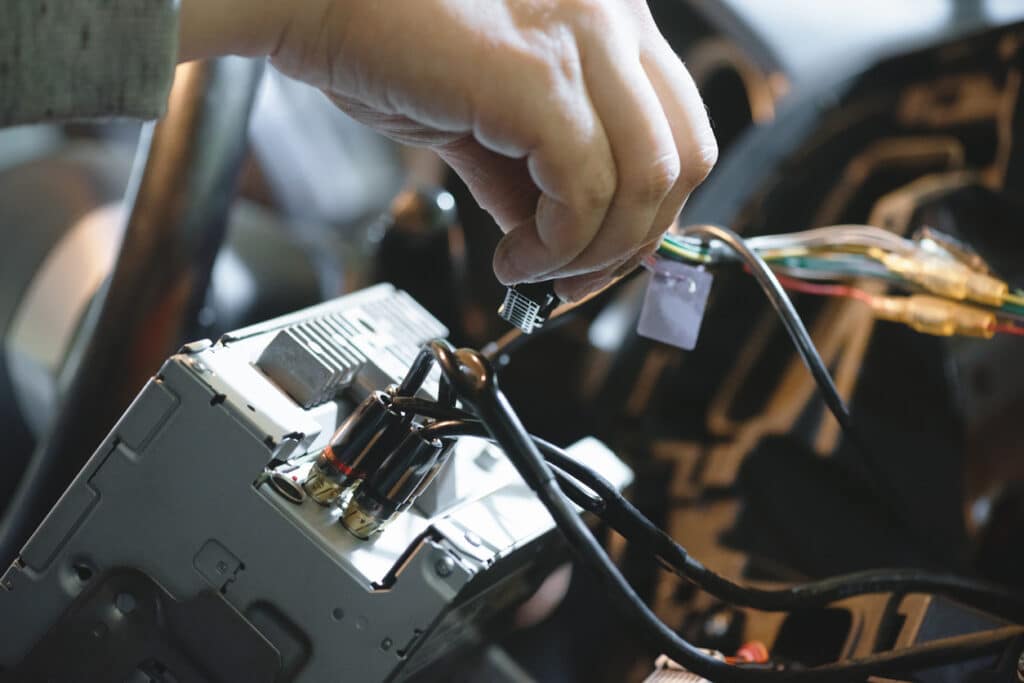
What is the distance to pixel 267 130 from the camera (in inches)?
69.0

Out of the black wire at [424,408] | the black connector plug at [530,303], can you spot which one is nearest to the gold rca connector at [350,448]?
the black wire at [424,408]

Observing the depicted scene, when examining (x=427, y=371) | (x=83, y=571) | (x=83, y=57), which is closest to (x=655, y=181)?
(x=427, y=371)

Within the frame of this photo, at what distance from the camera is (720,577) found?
1.84 feet

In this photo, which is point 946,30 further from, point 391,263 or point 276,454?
point 276,454

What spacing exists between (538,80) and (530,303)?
16 cm

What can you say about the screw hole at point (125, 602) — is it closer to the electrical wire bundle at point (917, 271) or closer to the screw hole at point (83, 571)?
the screw hole at point (83, 571)

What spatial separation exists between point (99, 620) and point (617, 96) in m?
0.39

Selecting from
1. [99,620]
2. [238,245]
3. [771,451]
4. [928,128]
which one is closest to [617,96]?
[99,620]

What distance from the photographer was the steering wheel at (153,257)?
897mm

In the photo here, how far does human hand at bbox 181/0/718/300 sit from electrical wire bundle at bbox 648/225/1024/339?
0.65 ft

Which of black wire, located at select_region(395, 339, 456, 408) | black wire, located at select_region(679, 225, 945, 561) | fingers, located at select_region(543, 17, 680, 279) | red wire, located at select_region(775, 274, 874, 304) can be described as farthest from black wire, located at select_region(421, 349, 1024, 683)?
red wire, located at select_region(775, 274, 874, 304)

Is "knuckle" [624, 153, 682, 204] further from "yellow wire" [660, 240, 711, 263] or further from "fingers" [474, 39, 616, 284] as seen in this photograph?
"yellow wire" [660, 240, 711, 263]

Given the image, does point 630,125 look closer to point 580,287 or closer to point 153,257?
point 580,287

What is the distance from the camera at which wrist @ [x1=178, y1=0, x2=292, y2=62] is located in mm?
463
